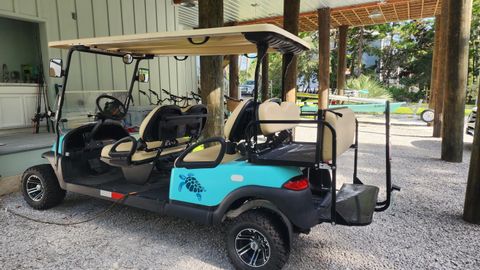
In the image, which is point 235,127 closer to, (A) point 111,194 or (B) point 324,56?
(A) point 111,194

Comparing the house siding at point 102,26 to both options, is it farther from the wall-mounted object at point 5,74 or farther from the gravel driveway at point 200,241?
the gravel driveway at point 200,241

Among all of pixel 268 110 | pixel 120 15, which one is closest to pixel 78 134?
pixel 268 110

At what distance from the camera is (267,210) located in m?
2.42

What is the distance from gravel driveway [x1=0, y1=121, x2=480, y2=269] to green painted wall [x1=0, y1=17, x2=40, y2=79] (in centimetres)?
431

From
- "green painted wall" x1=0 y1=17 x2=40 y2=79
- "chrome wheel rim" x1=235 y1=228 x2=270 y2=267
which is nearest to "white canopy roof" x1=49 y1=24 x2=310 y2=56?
"chrome wheel rim" x1=235 y1=228 x2=270 y2=267

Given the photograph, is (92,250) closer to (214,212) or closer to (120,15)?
(214,212)

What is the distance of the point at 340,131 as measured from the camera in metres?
2.59

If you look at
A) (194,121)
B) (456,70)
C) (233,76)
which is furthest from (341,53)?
(194,121)

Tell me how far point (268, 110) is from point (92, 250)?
183 cm

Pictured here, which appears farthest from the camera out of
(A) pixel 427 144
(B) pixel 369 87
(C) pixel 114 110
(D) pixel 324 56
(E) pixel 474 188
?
(B) pixel 369 87

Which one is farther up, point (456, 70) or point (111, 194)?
point (456, 70)

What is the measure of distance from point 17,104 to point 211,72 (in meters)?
4.15

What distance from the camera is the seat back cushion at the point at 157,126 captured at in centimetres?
335

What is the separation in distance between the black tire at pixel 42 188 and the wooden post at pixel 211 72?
2.10 m
